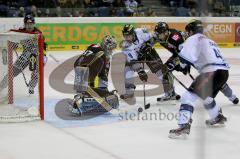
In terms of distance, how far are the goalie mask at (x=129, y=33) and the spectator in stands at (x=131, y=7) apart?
9.52 meters

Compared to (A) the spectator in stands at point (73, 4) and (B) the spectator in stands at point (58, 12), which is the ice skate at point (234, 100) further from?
(A) the spectator in stands at point (73, 4)

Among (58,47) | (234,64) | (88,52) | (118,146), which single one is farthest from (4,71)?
(58,47)

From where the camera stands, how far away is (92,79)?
6.05 meters

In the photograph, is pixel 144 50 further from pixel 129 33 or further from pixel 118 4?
pixel 118 4

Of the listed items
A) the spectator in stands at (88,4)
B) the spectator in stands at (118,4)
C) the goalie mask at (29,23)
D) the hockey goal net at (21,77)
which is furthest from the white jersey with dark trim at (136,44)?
the spectator in stands at (118,4)

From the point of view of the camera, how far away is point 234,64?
39.3ft

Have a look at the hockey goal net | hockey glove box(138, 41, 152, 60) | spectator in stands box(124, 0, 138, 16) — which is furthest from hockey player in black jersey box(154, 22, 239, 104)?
spectator in stands box(124, 0, 138, 16)

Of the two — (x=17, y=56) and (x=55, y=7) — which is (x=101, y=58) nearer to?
(x=17, y=56)

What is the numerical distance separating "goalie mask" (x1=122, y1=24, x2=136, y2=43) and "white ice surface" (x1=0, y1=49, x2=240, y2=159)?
108cm

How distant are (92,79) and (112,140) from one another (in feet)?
4.55

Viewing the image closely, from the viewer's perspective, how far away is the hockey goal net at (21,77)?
5832 millimetres

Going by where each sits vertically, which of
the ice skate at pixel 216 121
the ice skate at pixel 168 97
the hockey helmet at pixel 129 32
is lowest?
the ice skate at pixel 168 97

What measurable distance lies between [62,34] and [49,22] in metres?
0.50

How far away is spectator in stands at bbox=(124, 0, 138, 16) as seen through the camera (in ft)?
52.4
